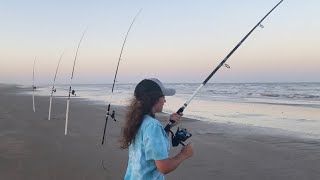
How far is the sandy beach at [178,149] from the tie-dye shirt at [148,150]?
12.2ft

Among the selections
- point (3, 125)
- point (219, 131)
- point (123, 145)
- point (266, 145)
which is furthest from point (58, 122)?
point (123, 145)

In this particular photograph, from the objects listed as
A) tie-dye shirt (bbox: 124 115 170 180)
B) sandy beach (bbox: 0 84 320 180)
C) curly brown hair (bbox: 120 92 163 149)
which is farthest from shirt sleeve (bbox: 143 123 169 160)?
sandy beach (bbox: 0 84 320 180)

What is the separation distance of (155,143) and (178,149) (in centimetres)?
606

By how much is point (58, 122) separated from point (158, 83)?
37.2 ft

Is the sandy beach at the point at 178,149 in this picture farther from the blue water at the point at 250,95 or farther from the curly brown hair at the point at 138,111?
the curly brown hair at the point at 138,111

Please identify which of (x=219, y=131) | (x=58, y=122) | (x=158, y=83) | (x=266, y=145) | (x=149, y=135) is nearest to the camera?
(x=149, y=135)

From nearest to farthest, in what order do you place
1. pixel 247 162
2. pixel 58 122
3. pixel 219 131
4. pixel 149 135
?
pixel 149 135
pixel 247 162
pixel 219 131
pixel 58 122

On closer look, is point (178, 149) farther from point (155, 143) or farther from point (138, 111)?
point (155, 143)

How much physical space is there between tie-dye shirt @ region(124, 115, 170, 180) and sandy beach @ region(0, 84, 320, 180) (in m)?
3.72

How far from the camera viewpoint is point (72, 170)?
6609 millimetres

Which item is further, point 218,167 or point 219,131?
point 219,131

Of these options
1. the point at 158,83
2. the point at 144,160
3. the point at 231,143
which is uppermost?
the point at 158,83

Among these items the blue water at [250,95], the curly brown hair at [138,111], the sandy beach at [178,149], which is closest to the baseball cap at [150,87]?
the curly brown hair at [138,111]

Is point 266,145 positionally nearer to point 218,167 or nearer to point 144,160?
point 218,167
